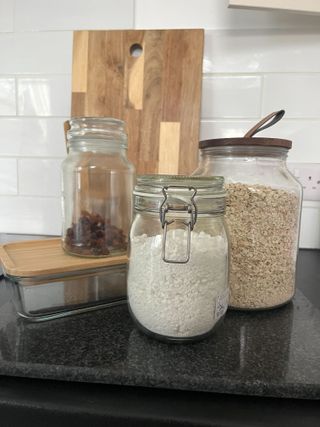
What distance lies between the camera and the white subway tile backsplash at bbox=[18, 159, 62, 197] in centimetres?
92

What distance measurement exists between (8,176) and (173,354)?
0.75 metres

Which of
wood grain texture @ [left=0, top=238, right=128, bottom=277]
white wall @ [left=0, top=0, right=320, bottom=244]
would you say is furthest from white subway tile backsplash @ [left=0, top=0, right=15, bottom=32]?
wood grain texture @ [left=0, top=238, right=128, bottom=277]

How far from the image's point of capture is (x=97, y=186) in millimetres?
578

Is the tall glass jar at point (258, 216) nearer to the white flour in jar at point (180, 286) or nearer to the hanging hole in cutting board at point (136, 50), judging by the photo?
the white flour in jar at point (180, 286)

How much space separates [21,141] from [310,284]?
776mm

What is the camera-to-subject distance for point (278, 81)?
82 centimetres

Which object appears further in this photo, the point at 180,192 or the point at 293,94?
the point at 293,94

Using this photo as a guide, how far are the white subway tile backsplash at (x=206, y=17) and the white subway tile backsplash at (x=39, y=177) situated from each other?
0.42 m

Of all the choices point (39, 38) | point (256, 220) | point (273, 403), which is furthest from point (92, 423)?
point (39, 38)

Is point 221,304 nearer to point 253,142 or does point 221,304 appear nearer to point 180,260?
point 180,260

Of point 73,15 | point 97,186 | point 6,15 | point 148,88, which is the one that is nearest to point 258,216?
point 97,186

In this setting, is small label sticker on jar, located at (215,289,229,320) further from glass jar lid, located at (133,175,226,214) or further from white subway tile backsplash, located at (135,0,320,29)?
white subway tile backsplash, located at (135,0,320,29)

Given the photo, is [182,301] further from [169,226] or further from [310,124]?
[310,124]

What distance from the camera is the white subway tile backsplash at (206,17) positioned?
0.80 metres
